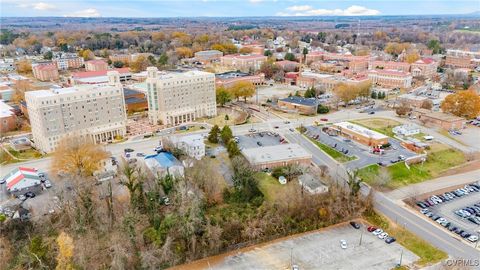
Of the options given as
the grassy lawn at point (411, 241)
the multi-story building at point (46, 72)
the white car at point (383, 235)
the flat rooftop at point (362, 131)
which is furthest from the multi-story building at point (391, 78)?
the multi-story building at point (46, 72)

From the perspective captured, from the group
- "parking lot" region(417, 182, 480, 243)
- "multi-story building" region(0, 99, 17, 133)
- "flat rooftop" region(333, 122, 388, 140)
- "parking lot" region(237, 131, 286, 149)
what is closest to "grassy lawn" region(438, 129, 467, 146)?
"flat rooftop" region(333, 122, 388, 140)

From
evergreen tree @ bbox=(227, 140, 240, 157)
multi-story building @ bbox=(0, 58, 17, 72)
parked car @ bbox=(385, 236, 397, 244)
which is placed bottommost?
parked car @ bbox=(385, 236, 397, 244)

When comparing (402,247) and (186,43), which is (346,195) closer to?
(402,247)

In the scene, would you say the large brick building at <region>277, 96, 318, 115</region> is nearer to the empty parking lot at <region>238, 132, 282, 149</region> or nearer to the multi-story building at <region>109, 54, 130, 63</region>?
the empty parking lot at <region>238, 132, 282, 149</region>

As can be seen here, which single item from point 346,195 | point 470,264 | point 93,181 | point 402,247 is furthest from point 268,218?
point 93,181

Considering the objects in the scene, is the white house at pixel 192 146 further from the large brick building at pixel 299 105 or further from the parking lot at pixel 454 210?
the large brick building at pixel 299 105

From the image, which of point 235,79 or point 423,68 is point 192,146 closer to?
point 235,79

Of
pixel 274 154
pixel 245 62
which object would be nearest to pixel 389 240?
pixel 274 154
